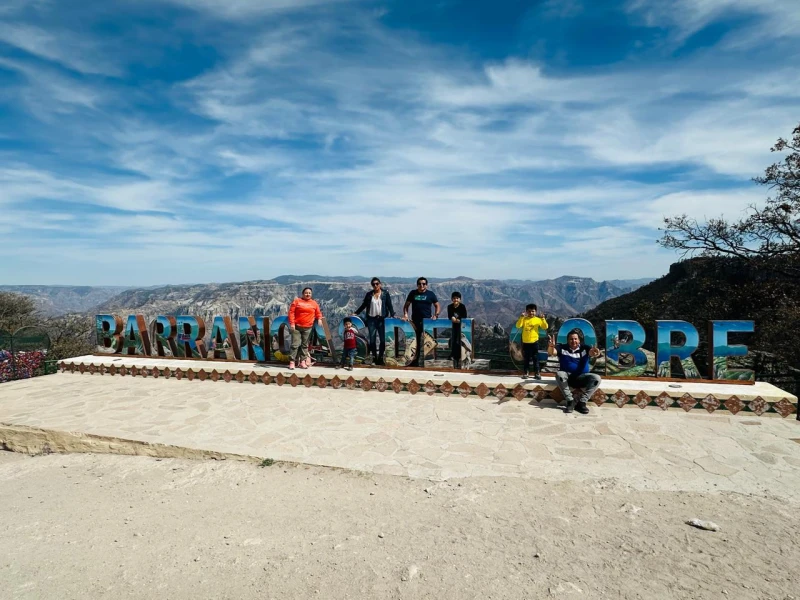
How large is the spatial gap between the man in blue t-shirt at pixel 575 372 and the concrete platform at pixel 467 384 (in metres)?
0.42

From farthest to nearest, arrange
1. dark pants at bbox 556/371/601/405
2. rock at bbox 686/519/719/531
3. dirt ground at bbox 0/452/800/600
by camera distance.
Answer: dark pants at bbox 556/371/601/405, rock at bbox 686/519/719/531, dirt ground at bbox 0/452/800/600

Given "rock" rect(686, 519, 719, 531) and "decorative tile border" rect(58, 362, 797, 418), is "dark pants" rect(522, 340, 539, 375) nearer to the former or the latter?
"decorative tile border" rect(58, 362, 797, 418)

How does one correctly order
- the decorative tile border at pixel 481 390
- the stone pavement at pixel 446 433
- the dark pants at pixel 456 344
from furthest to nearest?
the dark pants at pixel 456 344 → the decorative tile border at pixel 481 390 → the stone pavement at pixel 446 433

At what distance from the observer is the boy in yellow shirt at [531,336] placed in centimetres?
882

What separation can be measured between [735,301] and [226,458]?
1837 cm

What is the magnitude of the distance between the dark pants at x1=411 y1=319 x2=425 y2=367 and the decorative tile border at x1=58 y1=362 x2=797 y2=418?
1292 mm

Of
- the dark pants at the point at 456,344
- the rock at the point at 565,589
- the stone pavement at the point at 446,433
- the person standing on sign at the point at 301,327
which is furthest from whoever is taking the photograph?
the person standing on sign at the point at 301,327

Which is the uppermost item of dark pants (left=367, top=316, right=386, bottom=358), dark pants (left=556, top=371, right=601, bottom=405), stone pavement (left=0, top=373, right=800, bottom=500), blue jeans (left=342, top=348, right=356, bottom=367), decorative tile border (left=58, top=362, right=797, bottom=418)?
dark pants (left=367, top=316, right=386, bottom=358)

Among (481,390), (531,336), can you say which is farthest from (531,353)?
(481,390)

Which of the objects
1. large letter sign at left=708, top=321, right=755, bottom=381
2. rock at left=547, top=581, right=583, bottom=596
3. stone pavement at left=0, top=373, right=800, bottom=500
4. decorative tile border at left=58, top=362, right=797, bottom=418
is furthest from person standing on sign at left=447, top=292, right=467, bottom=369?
rock at left=547, top=581, right=583, bottom=596

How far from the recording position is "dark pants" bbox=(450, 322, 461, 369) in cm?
1002

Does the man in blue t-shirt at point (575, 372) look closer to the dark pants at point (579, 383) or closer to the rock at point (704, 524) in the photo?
the dark pants at point (579, 383)

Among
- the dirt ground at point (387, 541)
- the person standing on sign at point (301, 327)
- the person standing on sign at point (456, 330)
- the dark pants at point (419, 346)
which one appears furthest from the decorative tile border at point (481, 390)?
the dirt ground at point (387, 541)

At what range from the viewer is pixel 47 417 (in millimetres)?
8297
